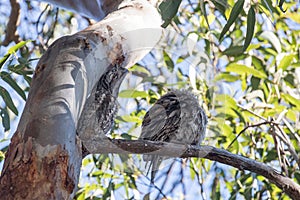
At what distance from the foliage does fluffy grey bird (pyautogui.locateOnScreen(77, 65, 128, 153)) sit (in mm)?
134

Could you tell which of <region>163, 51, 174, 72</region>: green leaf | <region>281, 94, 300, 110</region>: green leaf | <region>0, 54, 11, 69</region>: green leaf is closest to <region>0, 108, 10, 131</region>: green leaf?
<region>0, 54, 11, 69</region>: green leaf

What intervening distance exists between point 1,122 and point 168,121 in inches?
23.6

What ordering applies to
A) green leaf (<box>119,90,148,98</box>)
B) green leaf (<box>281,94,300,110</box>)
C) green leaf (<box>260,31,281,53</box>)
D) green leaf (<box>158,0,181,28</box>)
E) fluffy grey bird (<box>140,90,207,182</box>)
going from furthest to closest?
1. green leaf (<box>260,31,281,53</box>)
2. green leaf (<box>281,94,300,110</box>)
3. green leaf (<box>119,90,148,98</box>)
4. fluffy grey bird (<box>140,90,207,182</box>)
5. green leaf (<box>158,0,181,28</box>)

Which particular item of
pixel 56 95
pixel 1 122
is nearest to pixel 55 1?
pixel 1 122

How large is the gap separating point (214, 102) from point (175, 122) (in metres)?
0.32

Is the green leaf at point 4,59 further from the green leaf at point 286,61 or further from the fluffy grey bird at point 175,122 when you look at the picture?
the green leaf at point 286,61

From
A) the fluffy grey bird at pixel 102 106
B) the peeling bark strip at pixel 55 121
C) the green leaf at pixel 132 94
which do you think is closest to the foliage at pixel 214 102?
the green leaf at pixel 132 94

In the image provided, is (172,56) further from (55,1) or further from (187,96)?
(55,1)

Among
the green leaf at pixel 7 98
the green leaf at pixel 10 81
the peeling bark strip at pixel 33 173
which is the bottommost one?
the peeling bark strip at pixel 33 173

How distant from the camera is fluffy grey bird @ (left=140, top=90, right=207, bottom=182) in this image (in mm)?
1447

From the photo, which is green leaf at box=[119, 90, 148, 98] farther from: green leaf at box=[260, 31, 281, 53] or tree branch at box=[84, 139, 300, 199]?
green leaf at box=[260, 31, 281, 53]

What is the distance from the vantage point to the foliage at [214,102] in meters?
1.67

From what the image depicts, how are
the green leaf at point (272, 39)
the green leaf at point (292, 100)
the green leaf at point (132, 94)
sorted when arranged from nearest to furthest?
the green leaf at point (132, 94)
the green leaf at point (292, 100)
the green leaf at point (272, 39)

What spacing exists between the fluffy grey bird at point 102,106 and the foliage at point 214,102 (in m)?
0.13
